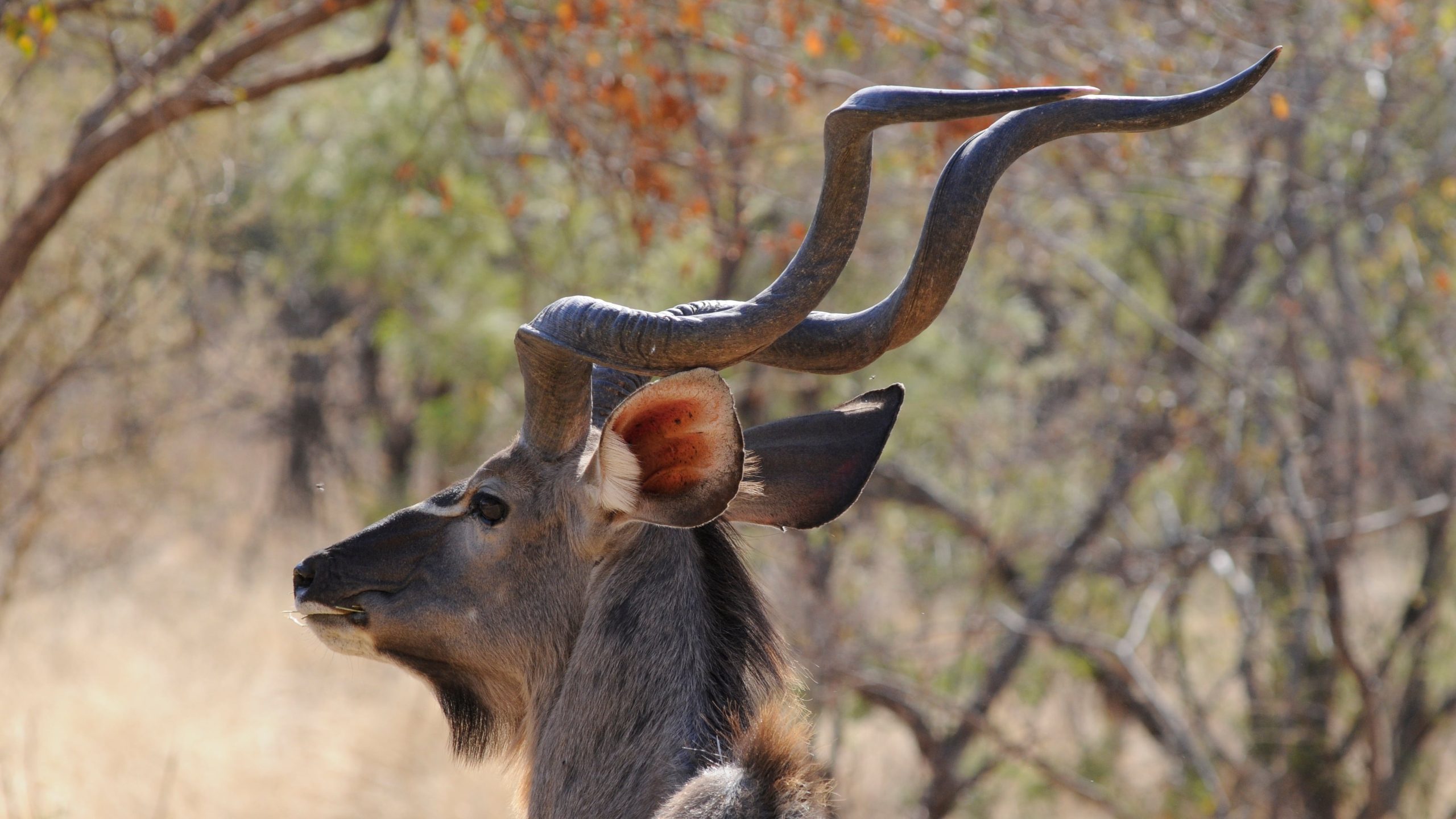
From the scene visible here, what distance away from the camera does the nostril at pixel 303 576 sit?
3.77 meters

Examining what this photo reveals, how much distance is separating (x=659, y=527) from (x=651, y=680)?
1.36 feet

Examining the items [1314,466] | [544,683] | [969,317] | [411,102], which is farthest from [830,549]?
[544,683]

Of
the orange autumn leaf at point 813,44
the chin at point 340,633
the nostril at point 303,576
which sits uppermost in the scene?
the orange autumn leaf at point 813,44

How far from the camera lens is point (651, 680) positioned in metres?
3.61

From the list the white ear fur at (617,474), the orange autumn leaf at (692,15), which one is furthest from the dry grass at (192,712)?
the white ear fur at (617,474)

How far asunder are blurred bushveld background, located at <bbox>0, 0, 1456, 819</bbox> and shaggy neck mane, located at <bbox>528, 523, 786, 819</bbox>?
2.79 m

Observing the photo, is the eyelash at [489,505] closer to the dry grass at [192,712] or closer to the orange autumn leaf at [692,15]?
the orange autumn leaf at [692,15]

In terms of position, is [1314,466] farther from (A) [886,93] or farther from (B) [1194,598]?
(A) [886,93]

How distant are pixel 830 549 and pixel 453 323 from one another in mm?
4189

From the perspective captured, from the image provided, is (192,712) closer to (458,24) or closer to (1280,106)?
(458,24)

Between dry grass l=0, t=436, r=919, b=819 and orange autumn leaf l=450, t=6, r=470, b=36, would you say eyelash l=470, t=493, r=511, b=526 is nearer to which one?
orange autumn leaf l=450, t=6, r=470, b=36

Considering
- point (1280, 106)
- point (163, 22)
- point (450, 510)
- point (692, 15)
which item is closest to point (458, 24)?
point (692, 15)

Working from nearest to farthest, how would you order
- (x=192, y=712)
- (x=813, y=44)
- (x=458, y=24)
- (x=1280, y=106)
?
(x=458, y=24) < (x=1280, y=106) < (x=813, y=44) < (x=192, y=712)

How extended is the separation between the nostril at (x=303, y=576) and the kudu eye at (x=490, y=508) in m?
0.46
